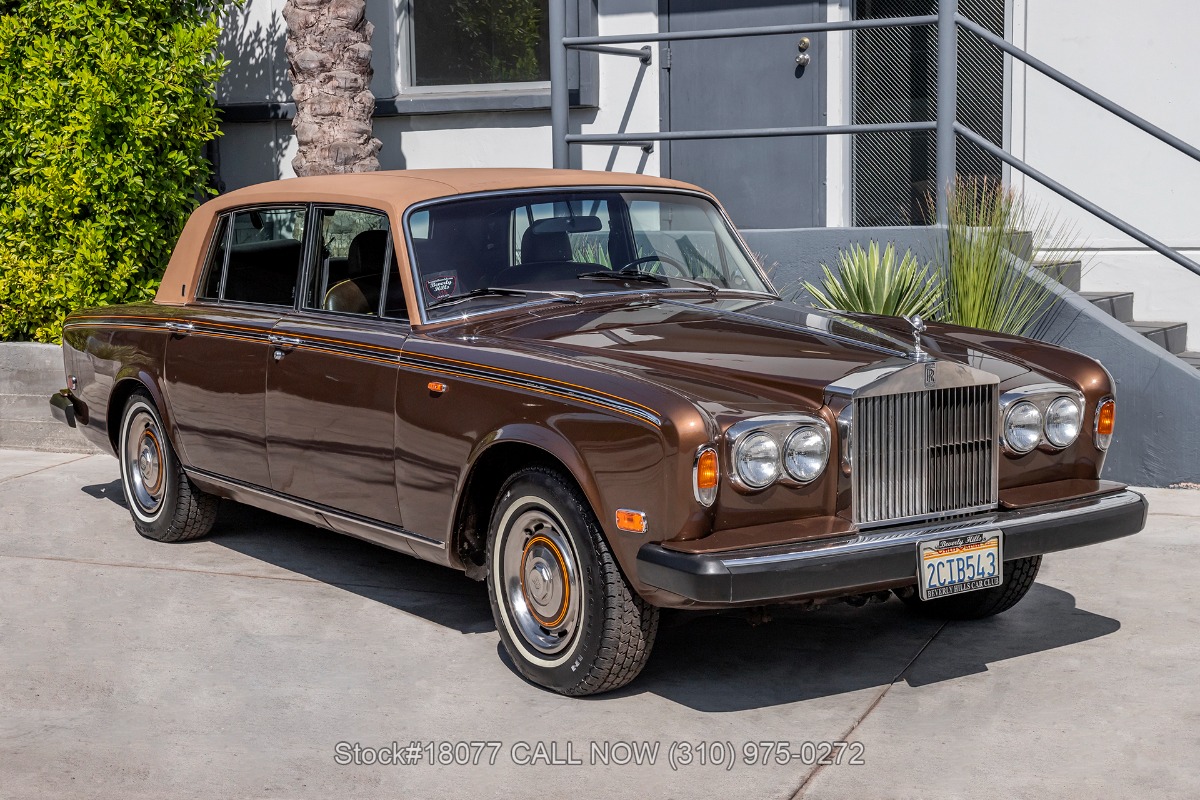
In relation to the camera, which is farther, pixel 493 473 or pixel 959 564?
pixel 493 473

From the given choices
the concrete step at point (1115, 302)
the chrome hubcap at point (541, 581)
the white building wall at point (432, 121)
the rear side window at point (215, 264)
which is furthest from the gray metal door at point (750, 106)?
the chrome hubcap at point (541, 581)

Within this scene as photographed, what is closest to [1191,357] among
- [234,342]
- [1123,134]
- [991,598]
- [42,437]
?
[1123,134]

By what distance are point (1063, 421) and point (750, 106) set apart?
5.88 m

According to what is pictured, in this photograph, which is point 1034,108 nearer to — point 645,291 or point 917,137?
point 917,137

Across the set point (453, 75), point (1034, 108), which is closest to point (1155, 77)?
point (1034, 108)

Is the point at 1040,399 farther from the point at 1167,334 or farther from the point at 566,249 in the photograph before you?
the point at 1167,334

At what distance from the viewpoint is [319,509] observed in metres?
5.59

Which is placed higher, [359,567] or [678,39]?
[678,39]

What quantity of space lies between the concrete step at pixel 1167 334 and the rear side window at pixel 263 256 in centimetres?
495

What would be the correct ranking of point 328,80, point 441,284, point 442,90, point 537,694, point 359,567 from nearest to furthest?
point 537,694
point 441,284
point 359,567
point 328,80
point 442,90

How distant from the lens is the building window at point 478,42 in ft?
36.2

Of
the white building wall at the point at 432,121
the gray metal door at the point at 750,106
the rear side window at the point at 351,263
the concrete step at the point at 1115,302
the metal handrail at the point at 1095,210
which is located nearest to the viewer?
the rear side window at the point at 351,263

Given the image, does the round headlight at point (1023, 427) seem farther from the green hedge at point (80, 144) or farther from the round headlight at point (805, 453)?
the green hedge at point (80, 144)

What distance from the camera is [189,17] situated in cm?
1038
